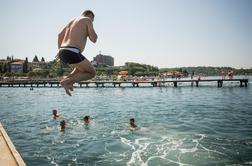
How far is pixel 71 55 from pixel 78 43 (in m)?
0.24

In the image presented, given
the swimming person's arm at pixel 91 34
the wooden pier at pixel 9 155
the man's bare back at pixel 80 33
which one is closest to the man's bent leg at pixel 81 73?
the man's bare back at pixel 80 33

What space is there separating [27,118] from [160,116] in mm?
13478

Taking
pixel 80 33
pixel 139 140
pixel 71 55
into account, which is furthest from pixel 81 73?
pixel 139 140

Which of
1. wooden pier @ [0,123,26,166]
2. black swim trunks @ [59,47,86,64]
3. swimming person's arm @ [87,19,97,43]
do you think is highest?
swimming person's arm @ [87,19,97,43]

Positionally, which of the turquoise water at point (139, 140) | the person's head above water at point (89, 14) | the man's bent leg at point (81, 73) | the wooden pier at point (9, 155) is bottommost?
the turquoise water at point (139, 140)

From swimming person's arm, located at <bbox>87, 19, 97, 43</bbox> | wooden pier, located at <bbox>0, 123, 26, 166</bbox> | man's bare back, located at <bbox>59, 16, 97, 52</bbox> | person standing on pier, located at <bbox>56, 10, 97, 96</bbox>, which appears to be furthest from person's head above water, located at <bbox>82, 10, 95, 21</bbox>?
wooden pier, located at <bbox>0, 123, 26, 166</bbox>

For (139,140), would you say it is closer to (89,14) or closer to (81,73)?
(81,73)

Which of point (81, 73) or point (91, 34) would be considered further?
point (81, 73)

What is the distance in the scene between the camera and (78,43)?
3535mm

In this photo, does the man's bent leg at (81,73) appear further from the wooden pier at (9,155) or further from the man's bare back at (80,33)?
the wooden pier at (9,155)

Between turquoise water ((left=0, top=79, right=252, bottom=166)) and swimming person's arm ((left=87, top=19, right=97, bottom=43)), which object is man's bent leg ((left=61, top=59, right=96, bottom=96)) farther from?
turquoise water ((left=0, top=79, right=252, bottom=166))

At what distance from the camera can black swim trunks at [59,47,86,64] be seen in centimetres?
344

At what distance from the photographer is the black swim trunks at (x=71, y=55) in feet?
11.3

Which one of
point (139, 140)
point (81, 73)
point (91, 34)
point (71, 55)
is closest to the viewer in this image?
point (71, 55)
